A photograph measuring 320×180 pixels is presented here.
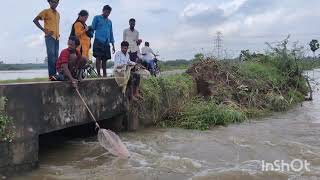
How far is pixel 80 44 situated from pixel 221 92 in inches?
220

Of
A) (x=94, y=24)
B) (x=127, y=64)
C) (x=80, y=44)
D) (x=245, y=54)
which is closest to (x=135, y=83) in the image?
(x=127, y=64)

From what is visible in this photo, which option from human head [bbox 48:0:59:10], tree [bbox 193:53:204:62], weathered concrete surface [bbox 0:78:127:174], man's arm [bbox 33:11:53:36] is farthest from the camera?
tree [bbox 193:53:204:62]

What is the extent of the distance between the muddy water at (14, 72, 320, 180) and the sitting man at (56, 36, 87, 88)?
138 centimetres

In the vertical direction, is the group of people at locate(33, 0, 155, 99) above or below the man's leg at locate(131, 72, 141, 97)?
above

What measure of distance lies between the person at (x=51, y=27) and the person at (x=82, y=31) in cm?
51

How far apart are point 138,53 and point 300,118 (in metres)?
4.91

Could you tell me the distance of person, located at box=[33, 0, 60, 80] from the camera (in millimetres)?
9117

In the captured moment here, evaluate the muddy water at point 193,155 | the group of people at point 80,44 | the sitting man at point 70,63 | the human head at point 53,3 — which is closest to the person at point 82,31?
the group of people at point 80,44

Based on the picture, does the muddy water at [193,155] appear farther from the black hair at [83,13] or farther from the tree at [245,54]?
the tree at [245,54]

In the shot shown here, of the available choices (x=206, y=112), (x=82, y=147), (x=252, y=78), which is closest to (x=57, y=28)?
(x=82, y=147)

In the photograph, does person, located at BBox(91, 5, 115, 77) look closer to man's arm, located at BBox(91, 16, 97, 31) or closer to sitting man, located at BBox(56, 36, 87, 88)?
man's arm, located at BBox(91, 16, 97, 31)

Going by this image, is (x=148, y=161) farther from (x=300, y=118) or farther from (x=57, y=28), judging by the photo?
(x=300, y=118)

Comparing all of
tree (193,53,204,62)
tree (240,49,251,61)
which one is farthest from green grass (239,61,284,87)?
tree (240,49,251,61)

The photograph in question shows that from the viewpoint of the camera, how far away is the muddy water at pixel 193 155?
7.03 metres
